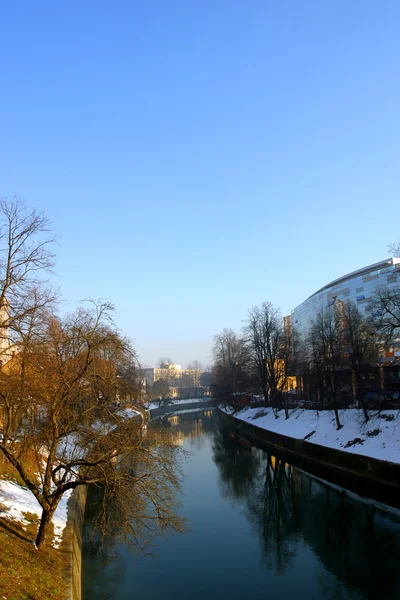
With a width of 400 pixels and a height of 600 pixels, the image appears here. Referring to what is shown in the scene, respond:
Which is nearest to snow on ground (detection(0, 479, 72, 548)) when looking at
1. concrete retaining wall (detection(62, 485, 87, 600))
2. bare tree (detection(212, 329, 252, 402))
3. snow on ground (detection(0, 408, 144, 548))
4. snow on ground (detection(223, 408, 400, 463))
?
snow on ground (detection(0, 408, 144, 548))

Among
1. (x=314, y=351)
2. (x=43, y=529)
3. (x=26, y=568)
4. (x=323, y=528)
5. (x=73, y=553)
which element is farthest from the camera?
(x=314, y=351)

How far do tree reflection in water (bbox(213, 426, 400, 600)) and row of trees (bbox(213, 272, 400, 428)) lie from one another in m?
7.34

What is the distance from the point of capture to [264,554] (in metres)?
16.0

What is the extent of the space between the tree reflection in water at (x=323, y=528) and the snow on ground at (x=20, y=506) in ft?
22.6

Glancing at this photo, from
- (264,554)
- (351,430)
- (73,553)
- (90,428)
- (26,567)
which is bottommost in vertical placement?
(264,554)

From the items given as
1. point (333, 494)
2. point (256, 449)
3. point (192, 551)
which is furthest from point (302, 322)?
point (192, 551)

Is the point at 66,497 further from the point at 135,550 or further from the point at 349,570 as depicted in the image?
the point at 349,570

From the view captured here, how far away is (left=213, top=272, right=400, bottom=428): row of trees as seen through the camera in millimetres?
30250

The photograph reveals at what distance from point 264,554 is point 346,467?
1196cm

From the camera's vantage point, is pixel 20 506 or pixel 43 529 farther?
pixel 20 506

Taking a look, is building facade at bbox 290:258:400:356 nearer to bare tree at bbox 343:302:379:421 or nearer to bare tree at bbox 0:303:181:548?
bare tree at bbox 343:302:379:421

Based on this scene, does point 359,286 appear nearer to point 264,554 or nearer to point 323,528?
point 323,528

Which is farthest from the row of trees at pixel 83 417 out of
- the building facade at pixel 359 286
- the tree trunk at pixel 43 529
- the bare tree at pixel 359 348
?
the building facade at pixel 359 286

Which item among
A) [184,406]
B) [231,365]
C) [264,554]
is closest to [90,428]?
[264,554]
